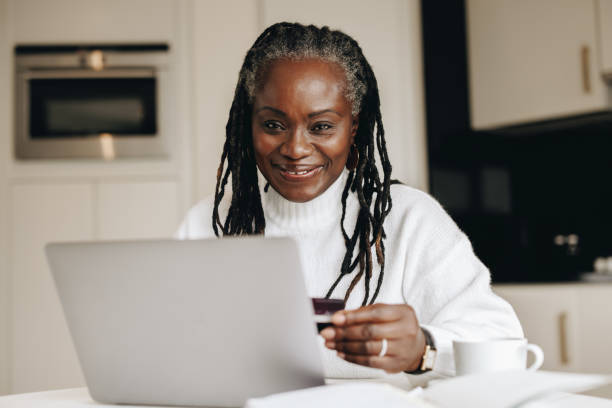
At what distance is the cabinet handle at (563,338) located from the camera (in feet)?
7.34

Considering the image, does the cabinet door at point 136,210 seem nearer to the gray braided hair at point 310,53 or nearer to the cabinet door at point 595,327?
the gray braided hair at point 310,53

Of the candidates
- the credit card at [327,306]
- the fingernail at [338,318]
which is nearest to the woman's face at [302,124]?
the credit card at [327,306]

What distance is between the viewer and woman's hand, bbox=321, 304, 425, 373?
2.36 ft

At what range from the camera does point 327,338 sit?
2.34 ft

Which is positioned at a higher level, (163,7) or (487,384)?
(163,7)

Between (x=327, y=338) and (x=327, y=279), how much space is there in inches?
20.9

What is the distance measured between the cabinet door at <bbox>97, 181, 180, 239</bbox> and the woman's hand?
1.87 meters

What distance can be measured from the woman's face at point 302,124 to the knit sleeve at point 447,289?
20 cm

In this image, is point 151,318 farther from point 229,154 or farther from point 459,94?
point 459,94

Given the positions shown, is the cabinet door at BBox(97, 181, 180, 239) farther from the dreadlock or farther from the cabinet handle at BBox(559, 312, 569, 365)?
the cabinet handle at BBox(559, 312, 569, 365)

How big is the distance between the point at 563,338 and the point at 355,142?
132 centimetres

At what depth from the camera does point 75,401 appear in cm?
82

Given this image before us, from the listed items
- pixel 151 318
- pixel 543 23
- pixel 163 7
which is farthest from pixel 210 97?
pixel 151 318

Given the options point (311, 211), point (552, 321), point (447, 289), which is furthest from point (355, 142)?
point (552, 321)
